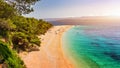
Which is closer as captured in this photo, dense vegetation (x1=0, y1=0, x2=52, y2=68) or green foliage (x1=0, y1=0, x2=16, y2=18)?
dense vegetation (x1=0, y1=0, x2=52, y2=68)

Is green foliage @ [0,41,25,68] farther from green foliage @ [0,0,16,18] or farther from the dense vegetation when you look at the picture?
green foliage @ [0,0,16,18]

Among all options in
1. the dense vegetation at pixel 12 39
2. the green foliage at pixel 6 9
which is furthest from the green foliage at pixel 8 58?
the green foliage at pixel 6 9

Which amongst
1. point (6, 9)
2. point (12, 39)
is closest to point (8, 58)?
point (6, 9)

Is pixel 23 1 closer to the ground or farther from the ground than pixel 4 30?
farther from the ground

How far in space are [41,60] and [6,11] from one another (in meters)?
9.65

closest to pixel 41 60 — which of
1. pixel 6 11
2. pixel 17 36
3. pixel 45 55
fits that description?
pixel 45 55

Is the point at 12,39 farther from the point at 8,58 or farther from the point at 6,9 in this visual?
the point at 8,58

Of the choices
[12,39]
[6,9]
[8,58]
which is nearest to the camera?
[8,58]

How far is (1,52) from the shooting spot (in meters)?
25.2

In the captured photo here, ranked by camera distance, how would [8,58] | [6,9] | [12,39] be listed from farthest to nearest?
[12,39]
[6,9]
[8,58]

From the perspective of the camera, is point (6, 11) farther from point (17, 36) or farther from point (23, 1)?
point (17, 36)

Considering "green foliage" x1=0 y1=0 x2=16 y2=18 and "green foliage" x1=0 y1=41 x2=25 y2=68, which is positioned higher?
"green foliage" x1=0 y1=0 x2=16 y2=18

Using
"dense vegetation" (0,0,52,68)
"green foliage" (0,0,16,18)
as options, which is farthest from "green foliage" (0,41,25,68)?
"green foliage" (0,0,16,18)

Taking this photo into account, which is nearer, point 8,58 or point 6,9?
point 8,58
